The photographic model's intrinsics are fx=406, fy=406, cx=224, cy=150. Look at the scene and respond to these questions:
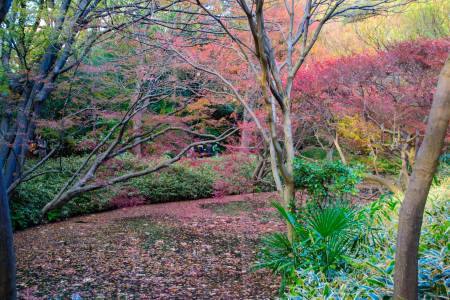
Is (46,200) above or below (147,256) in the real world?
above

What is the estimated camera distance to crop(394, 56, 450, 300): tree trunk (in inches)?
75.2

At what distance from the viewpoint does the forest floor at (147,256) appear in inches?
162

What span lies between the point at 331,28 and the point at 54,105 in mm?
9812

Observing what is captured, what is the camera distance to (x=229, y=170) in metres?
11.4

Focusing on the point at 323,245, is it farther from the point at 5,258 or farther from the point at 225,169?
the point at 225,169

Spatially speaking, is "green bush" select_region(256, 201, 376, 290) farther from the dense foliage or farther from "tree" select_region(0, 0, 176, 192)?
"tree" select_region(0, 0, 176, 192)

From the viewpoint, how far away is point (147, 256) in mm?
5402

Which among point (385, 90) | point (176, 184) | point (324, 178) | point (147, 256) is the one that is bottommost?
Result: point (147, 256)

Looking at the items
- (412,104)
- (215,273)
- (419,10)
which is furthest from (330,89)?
(215,273)

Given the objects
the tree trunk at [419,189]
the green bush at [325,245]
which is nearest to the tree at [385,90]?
the green bush at [325,245]

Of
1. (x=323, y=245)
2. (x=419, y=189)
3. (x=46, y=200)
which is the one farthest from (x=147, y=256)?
(x=419, y=189)

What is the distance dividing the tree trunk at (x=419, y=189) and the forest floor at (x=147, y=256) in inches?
80.6

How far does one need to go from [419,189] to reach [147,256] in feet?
13.7

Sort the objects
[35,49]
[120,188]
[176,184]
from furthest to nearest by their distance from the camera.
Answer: [176,184], [120,188], [35,49]
